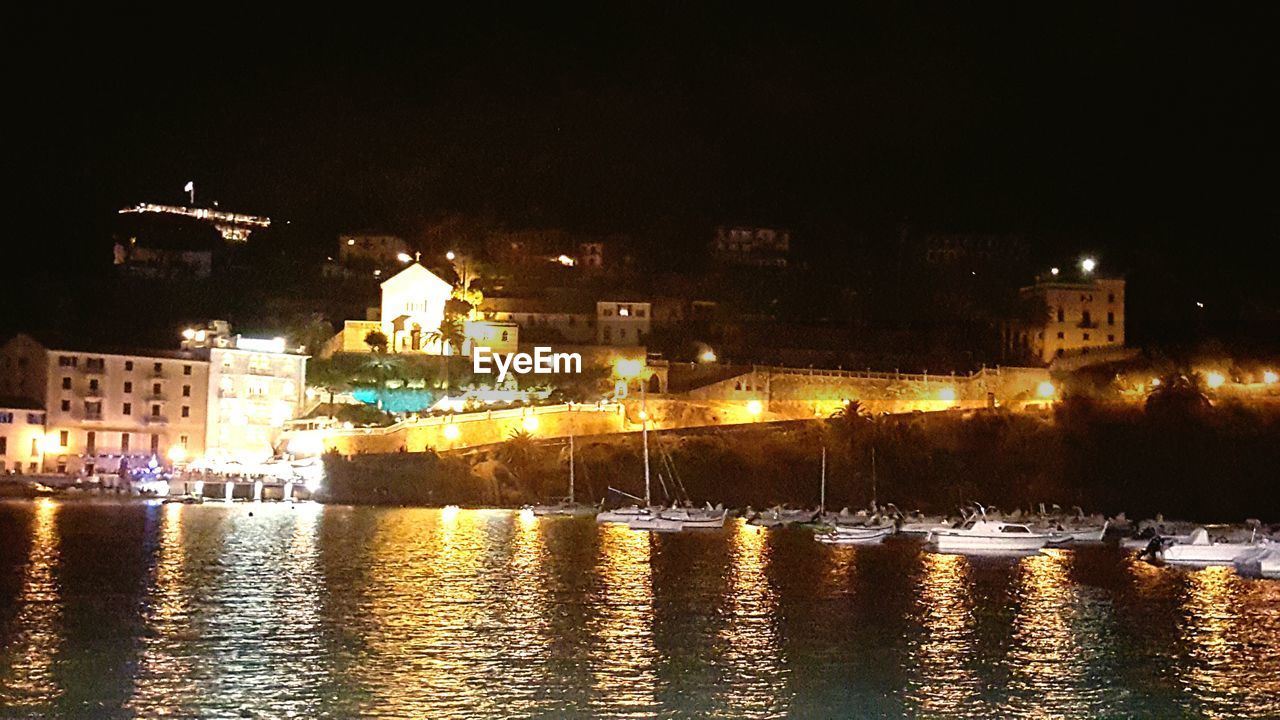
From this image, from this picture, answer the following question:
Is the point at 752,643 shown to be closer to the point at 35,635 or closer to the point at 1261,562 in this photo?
the point at 35,635

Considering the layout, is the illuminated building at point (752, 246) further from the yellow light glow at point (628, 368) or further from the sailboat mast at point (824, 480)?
the sailboat mast at point (824, 480)

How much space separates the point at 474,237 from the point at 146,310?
31938 mm

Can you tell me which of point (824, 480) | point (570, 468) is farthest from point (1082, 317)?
point (570, 468)

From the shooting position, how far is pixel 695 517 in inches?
2820

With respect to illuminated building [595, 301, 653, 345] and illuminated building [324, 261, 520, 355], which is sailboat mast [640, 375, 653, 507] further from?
illuminated building [324, 261, 520, 355]

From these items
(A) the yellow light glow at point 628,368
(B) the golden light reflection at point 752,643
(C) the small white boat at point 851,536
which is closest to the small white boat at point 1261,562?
(C) the small white boat at point 851,536

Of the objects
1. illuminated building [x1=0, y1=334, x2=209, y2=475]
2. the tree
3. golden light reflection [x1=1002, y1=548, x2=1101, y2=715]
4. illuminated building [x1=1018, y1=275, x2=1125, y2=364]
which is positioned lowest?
golden light reflection [x1=1002, y1=548, x2=1101, y2=715]

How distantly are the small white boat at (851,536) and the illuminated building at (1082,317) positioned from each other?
39.5m

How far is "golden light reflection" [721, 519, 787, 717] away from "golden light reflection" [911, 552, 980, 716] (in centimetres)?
337

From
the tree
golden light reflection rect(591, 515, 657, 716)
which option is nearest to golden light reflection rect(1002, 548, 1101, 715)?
golden light reflection rect(591, 515, 657, 716)

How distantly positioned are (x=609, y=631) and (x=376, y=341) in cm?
6662

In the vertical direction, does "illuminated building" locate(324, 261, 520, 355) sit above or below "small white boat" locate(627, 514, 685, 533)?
above

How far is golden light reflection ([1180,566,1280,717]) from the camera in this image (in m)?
29.3

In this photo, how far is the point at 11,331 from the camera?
347 ft
